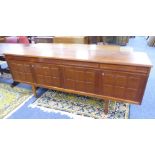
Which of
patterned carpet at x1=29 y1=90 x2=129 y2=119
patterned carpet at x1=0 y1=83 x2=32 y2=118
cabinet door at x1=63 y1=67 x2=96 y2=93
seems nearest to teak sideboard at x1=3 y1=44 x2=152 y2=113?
cabinet door at x1=63 y1=67 x2=96 y2=93

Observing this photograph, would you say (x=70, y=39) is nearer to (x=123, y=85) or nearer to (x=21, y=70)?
(x=21, y=70)

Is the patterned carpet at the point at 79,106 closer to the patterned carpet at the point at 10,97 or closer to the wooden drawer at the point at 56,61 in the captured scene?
the patterned carpet at the point at 10,97

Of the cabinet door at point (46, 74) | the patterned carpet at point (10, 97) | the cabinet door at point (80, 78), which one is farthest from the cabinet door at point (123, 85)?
the patterned carpet at point (10, 97)

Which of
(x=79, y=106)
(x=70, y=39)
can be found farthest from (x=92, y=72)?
(x=70, y=39)

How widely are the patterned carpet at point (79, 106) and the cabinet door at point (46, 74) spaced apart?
325 millimetres

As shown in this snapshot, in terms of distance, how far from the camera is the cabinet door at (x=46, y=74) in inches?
75.0

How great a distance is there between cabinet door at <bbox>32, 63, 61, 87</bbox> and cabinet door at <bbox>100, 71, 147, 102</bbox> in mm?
587

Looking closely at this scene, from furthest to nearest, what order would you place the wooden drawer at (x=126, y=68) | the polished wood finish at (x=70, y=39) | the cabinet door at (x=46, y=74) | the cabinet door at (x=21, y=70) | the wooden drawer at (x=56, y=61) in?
the polished wood finish at (x=70, y=39)
the cabinet door at (x=21, y=70)
the cabinet door at (x=46, y=74)
the wooden drawer at (x=56, y=61)
the wooden drawer at (x=126, y=68)

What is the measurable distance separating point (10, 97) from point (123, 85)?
1759 millimetres

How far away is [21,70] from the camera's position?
2158 millimetres

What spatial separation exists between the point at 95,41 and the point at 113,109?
133 inches

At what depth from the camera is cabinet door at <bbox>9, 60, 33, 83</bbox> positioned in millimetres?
2082

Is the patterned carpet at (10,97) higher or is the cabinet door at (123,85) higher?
the cabinet door at (123,85)

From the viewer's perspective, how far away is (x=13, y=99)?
237 centimetres
